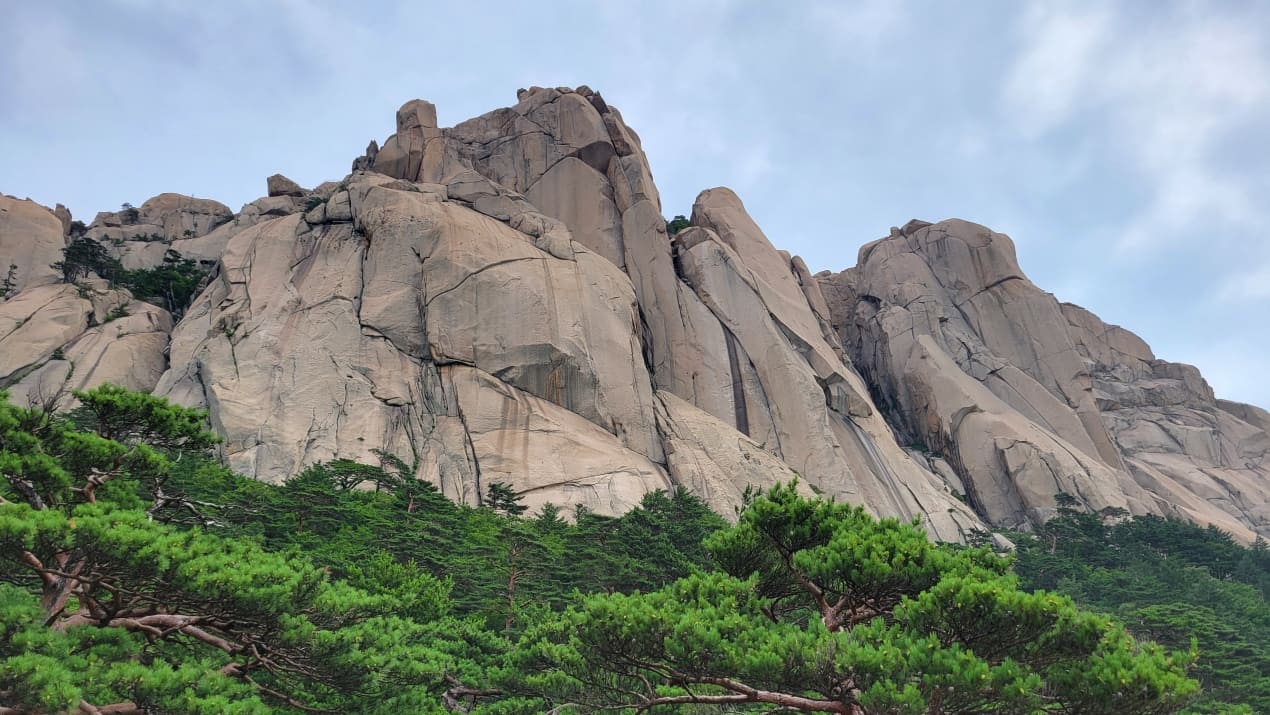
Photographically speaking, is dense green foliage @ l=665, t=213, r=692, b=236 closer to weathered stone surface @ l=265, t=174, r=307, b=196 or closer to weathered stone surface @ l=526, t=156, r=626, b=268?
weathered stone surface @ l=526, t=156, r=626, b=268

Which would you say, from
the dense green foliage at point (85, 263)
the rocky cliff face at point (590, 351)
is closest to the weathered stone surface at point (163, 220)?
the rocky cliff face at point (590, 351)

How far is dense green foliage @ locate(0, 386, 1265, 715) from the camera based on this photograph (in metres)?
7.03

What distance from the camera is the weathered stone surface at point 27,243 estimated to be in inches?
1563

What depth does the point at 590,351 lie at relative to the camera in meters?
31.9

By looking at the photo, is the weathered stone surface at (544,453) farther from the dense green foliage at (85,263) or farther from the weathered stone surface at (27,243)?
the weathered stone surface at (27,243)

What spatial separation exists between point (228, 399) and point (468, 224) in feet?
40.4

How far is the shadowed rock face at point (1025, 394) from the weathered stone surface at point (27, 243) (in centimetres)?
4706

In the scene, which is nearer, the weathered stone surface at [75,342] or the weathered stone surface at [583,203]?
the weathered stone surface at [75,342]

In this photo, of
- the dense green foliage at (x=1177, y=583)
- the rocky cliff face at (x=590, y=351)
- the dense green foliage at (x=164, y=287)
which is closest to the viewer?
the dense green foliage at (x=1177, y=583)

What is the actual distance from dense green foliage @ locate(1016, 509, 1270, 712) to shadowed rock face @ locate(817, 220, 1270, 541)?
392cm

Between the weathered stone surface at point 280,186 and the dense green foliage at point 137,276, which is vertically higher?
the weathered stone surface at point 280,186

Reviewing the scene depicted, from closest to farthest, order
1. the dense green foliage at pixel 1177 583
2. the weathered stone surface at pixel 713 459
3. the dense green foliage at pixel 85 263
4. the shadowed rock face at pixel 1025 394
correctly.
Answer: the dense green foliage at pixel 1177 583 → the weathered stone surface at pixel 713 459 → the dense green foliage at pixel 85 263 → the shadowed rock face at pixel 1025 394

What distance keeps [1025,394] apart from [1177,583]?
724 inches

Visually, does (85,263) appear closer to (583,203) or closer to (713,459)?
(583,203)
